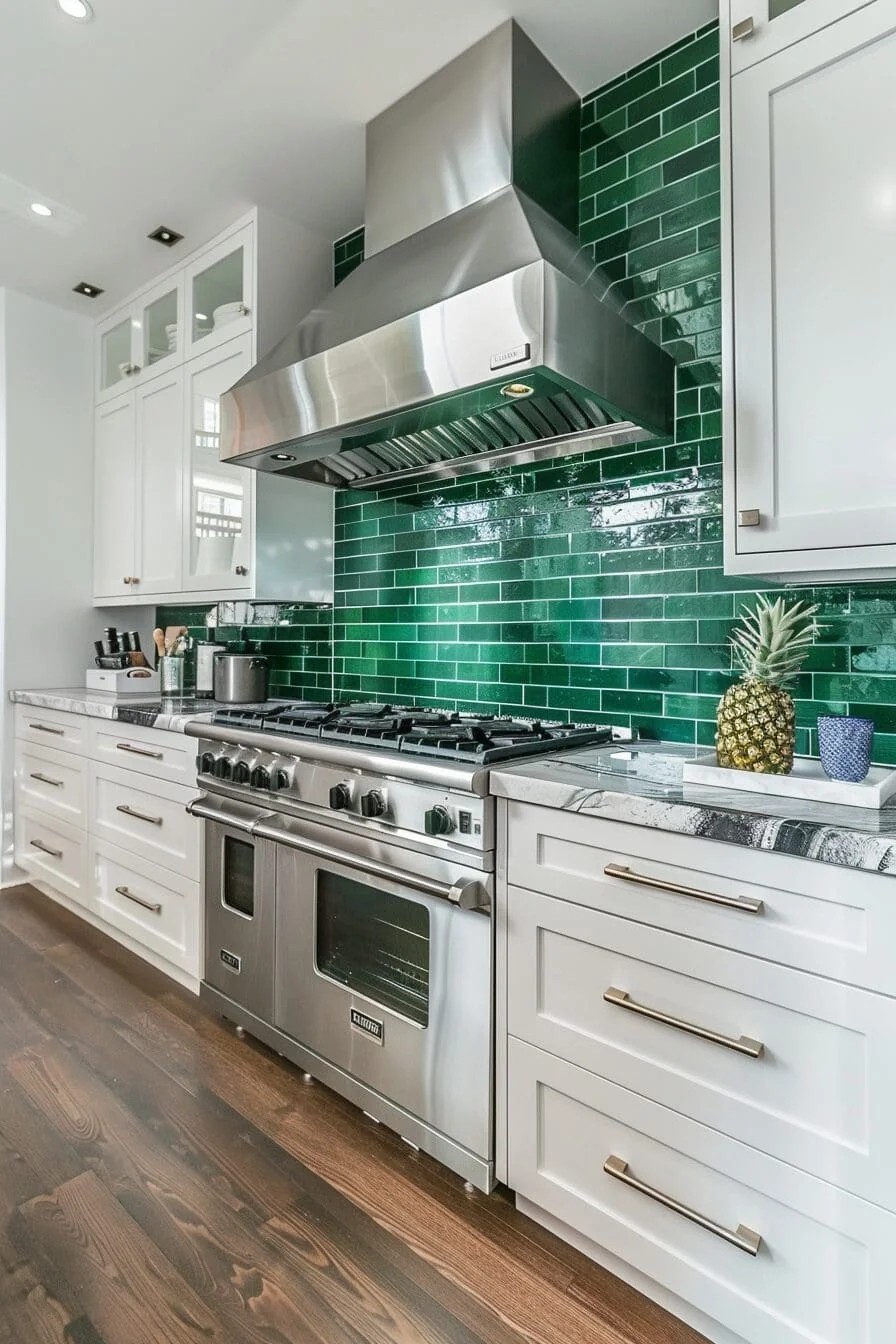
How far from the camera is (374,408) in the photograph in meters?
1.76

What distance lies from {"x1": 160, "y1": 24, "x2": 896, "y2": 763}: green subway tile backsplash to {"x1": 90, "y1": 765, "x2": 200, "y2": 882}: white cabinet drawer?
92 cm

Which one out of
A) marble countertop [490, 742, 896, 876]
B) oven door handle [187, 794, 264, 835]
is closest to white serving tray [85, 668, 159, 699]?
oven door handle [187, 794, 264, 835]

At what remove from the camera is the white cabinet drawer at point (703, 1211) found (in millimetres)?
1044

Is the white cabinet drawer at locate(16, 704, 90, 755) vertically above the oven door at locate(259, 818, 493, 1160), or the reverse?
the white cabinet drawer at locate(16, 704, 90, 755)

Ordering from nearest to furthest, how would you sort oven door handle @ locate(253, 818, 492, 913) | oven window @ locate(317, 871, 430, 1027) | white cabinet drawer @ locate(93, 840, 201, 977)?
1. oven door handle @ locate(253, 818, 492, 913)
2. oven window @ locate(317, 871, 430, 1027)
3. white cabinet drawer @ locate(93, 840, 201, 977)

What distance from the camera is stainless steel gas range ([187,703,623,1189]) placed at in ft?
5.01

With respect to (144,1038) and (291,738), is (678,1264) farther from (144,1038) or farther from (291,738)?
(144,1038)

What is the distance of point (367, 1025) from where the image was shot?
175 centimetres

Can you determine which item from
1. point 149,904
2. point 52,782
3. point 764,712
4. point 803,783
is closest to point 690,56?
point 764,712

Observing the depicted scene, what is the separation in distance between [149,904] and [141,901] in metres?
0.06

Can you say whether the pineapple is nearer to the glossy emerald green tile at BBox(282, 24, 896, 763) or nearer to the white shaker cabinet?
the glossy emerald green tile at BBox(282, 24, 896, 763)

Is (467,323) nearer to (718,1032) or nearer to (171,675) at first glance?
(718,1032)

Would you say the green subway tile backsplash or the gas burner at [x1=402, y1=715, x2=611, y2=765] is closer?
the gas burner at [x1=402, y1=715, x2=611, y2=765]

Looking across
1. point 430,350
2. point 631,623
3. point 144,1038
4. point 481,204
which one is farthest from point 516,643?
point 144,1038
